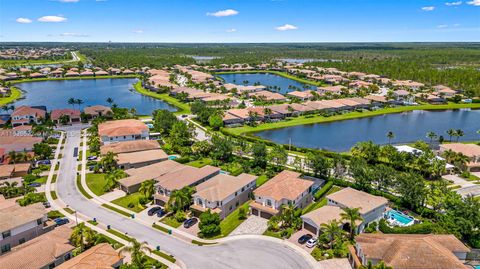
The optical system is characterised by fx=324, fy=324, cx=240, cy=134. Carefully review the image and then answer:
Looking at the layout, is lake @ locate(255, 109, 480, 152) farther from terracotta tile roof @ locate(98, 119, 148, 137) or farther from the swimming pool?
terracotta tile roof @ locate(98, 119, 148, 137)

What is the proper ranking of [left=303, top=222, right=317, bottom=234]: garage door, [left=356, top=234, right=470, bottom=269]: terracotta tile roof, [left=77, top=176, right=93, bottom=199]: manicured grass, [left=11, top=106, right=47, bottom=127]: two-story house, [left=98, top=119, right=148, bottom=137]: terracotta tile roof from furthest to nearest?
[left=11, top=106, right=47, bottom=127]: two-story house < [left=98, top=119, right=148, bottom=137]: terracotta tile roof < [left=77, top=176, right=93, bottom=199]: manicured grass < [left=303, top=222, right=317, bottom=234]: garage door < [left=356, top=234, right=470, bottom=269]: terracotta tile roof

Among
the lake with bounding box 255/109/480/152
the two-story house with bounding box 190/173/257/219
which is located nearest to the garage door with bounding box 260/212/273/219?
the two-story house with bounding box 190/173/257/219

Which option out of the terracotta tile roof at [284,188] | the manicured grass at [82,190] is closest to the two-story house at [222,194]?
the terracotta tile roof at [284,188]

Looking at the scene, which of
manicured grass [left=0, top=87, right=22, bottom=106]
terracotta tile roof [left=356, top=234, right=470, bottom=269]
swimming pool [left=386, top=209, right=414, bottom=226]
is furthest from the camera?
manicured grass [left=0, top=87, right=22, bottom=106]

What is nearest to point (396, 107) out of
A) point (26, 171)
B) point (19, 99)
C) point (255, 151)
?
point (255, 151)

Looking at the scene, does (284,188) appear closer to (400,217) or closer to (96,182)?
(400,217)

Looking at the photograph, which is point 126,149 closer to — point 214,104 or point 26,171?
point 26,171
